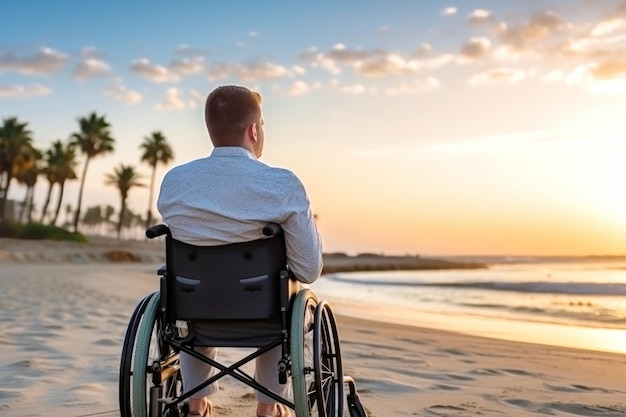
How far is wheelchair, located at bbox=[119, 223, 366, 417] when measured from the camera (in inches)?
90.5

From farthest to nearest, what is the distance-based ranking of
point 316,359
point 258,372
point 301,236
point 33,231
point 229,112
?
point 33,231 → point 258,372 → point 229,112 → point 301,236 → point 316,359

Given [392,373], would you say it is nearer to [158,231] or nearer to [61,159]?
[158,231]

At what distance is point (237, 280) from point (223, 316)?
134 mm

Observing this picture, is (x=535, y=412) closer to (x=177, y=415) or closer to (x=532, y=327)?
(x=177, y=415)

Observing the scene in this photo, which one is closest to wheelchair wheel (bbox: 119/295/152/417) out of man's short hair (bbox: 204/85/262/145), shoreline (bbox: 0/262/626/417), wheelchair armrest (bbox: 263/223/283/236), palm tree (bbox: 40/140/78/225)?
wheelchair armrest (bbox: 263/223/283/236)

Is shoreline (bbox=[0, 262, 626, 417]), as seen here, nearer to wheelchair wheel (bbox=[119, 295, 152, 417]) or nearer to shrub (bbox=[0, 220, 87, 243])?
wheelchair wheel (bbox=[119, 295, 152, 417])

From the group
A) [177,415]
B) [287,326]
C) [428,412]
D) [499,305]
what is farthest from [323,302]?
[499,305]

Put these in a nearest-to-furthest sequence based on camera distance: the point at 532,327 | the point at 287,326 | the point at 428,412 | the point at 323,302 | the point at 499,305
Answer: the point at 287,326
the point at 323,302
the point at 428,412
the point at 532,327
the point at 499,305

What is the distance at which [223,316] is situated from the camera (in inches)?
92.7

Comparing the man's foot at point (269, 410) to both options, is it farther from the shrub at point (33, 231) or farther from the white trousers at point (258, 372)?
→ the shrub at point (33, 231)

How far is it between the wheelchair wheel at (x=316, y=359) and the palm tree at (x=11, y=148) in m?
48.5

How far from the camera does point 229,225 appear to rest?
234cm

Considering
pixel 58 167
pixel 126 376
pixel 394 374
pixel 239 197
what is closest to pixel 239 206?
pixel 239 197

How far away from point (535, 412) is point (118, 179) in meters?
61.5
